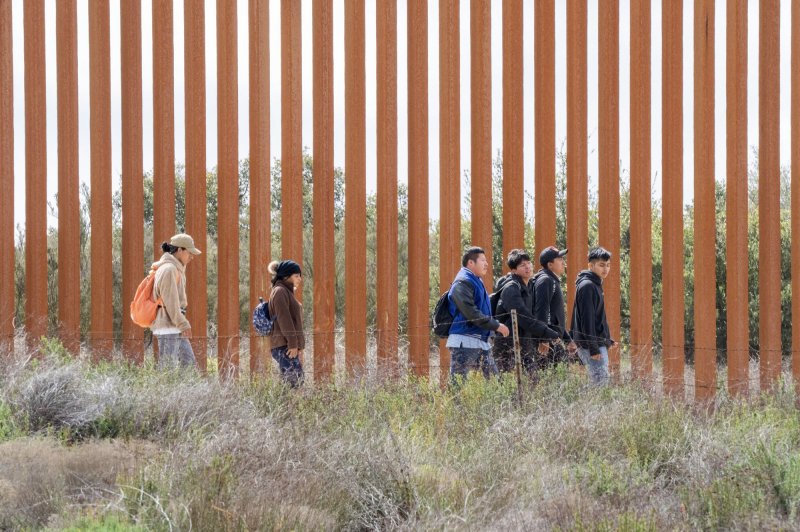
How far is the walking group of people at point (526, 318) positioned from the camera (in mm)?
7422

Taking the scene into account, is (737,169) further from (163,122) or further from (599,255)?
(163,122)

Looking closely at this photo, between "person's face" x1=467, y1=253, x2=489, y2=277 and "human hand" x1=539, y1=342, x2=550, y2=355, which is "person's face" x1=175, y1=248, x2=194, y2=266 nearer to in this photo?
"person's face" x1=467, y1=253, x2=489, y2=277

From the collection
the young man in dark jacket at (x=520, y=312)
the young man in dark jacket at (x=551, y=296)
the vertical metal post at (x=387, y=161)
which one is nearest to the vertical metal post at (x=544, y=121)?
the vertical metal post at (x=387, y=161)

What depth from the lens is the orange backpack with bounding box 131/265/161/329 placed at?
Answer: 25.6ft

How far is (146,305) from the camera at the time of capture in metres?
7.82

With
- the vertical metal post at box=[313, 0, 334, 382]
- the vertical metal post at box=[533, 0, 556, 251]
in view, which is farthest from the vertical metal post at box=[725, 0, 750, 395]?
the vertical metal post at box=[313, 0, 334, 382]

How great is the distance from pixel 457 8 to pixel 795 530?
236 inches

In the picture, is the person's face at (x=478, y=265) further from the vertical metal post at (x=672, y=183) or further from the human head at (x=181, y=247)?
the vertical metal post at (x=672, y=183)

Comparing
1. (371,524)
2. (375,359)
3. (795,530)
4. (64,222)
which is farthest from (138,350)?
(795,530)

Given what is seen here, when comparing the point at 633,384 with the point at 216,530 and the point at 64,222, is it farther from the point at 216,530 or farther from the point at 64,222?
the point at 64,222

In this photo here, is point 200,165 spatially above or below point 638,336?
above

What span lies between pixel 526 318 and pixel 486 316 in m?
0.31

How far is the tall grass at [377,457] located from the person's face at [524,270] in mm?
1038

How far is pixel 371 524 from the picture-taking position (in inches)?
175
